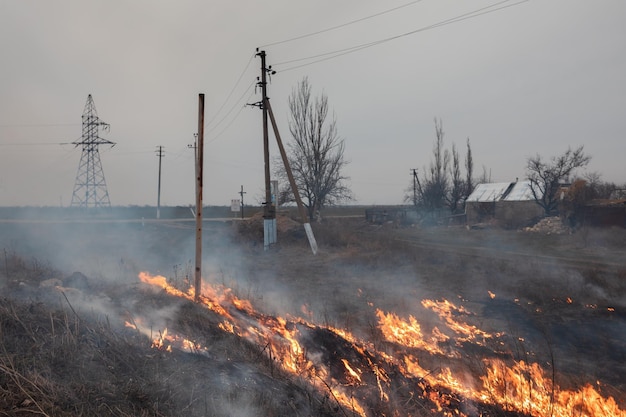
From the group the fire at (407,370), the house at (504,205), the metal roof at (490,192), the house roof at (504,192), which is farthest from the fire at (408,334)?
the metal roof at (490,192)

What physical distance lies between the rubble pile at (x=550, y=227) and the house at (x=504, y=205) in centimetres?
319

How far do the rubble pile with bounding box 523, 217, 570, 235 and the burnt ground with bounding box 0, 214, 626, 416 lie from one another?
5433mm

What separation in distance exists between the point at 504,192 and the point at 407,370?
35581mm

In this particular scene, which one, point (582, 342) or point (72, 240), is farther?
point (72, 240)

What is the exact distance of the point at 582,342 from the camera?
7.00 m

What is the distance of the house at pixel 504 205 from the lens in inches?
1297

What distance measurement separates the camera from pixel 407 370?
18.9 feet

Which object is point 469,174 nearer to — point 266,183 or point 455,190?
point 455,190

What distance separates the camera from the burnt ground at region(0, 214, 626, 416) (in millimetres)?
3871

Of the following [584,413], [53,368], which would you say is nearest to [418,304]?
[584,413]

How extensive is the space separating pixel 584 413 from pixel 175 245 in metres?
17.3

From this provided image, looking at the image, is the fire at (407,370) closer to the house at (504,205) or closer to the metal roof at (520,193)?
the house at (504,205)

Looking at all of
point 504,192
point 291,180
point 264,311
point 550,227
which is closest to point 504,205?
point 504,192

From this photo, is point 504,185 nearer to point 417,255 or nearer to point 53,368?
point 417,255
